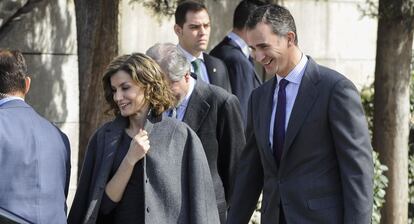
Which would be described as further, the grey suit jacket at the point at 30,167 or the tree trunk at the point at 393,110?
the tree trunk at the point at 393,110

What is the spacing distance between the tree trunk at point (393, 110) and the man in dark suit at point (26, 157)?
483 cm

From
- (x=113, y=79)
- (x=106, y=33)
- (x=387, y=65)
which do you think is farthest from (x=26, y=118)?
(x=387, y=65)

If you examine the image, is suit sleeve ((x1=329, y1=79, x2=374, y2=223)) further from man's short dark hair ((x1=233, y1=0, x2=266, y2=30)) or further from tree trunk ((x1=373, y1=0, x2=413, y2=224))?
tree trunk ((x1=373, y1=0, x2=413, y2=224))

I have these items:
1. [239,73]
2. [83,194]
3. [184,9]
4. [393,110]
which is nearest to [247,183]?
[83,194]

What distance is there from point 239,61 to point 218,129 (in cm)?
193

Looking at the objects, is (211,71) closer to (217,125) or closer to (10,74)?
(217,125)

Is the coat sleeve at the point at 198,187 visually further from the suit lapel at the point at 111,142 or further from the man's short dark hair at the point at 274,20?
the man's short dark hair at the point at 274,20

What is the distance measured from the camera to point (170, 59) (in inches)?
233

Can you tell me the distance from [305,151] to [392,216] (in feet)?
15.4

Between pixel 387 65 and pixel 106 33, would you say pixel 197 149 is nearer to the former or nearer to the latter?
pixel 106 33

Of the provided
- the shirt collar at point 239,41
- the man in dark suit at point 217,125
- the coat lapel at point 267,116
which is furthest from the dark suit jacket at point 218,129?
the shirt collar at point 239,41

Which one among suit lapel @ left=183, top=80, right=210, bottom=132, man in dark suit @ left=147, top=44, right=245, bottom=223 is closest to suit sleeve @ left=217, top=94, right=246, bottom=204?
man in dark suit @ left=147, top=44, right=245, bottom=223

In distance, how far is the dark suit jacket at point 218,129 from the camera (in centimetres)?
630

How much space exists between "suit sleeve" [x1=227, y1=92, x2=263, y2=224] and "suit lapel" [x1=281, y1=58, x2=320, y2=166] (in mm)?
380
